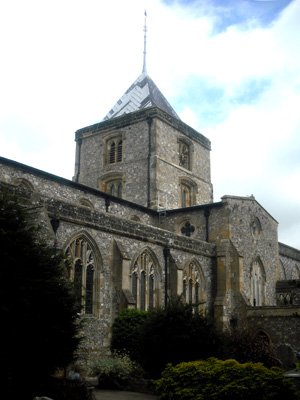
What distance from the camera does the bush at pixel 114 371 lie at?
16.0 m

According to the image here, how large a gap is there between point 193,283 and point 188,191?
38.2ft

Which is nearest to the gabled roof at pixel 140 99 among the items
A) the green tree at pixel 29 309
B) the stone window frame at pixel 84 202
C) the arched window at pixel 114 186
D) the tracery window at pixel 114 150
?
the tracery window at pixel 114 150

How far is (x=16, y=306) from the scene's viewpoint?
34.3ft

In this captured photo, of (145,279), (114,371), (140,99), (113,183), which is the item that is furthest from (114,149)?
(114,371)

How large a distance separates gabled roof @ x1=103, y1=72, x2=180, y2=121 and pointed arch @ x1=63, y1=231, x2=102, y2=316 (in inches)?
717

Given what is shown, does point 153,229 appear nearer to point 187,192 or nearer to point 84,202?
point 84,202

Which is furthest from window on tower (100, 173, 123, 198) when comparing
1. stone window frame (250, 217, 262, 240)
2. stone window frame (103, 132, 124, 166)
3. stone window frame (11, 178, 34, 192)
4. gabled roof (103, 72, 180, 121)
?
stone window frame (11, 178, 34, 192)


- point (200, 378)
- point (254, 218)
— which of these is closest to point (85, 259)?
point (200, 378)

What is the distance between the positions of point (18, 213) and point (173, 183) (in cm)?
2222

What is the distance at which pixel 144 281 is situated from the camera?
2153 centimetres

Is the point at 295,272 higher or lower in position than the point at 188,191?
lower

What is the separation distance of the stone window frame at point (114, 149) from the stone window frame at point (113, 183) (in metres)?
0.91

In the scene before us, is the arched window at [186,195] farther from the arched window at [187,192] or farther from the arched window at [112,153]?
the arched window at [112,153]

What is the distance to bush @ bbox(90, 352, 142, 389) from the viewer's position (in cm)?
1600
